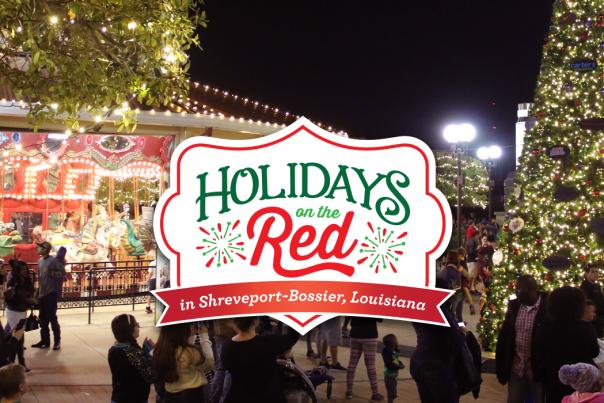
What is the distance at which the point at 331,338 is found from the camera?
9.50 meters

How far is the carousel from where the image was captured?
54.4ft

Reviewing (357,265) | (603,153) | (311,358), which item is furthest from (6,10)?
(603,153)

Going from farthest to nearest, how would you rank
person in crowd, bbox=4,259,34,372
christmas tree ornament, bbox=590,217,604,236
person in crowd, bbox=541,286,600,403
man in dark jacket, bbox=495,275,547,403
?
christmas tree ornament, bbox=590,217,604,236 < person in crowd, bbox=4,259,34,372 < man in dark jacket, bbox=495,275,547,403 < person in crowd, bbox=541,286,600,403

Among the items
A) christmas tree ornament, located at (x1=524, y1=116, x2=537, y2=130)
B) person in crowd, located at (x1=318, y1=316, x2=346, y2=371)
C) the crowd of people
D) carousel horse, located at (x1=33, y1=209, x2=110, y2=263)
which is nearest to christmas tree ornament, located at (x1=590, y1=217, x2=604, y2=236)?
christmas tree ornament, located at (x1=524, y1=116, x2=537, y2=130)

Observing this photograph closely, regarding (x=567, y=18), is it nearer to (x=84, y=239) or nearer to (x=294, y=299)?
(x=294, y=299)

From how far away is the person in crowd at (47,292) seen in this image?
36.2 ft

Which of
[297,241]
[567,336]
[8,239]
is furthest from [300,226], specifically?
[8,239]

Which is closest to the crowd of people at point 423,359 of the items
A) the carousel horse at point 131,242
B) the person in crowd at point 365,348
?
the person in crowd at point 365,348

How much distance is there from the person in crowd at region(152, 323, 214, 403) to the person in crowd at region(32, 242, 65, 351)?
666 centimetres

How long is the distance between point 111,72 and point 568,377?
18.1 feet

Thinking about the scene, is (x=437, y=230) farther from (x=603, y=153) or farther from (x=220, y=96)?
(x=220, y=96)

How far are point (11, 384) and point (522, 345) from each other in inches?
150

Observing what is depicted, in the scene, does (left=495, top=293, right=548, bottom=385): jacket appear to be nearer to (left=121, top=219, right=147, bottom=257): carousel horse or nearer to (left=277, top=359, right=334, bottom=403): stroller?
(left=277, top=359, right=334, bottom=403): stroller

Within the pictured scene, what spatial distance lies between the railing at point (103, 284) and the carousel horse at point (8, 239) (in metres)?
0.74
